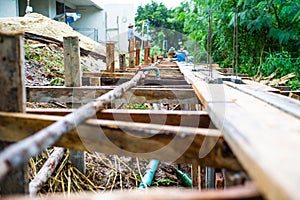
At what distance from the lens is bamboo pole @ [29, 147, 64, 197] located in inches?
128

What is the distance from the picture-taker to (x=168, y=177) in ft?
17.7

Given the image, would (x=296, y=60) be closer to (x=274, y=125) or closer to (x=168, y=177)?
(x=168, y=177)

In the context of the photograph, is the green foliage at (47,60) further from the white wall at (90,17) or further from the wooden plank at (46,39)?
the white wall at (90,17)

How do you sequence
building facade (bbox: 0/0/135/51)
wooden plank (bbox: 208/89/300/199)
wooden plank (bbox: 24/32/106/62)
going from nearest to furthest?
wooden plank (bbox: 208/89/300/199) < wooden plank (bbox: 24/32/106/62) < building facade (bbox: 0/0/135/51)

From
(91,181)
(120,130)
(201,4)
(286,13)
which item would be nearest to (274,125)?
(120,130)

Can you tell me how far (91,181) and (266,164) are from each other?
383cm

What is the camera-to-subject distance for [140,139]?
1.51 metres

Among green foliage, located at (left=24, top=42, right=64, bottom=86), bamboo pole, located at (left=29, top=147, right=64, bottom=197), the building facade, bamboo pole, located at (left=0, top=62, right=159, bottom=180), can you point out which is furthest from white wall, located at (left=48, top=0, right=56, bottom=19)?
bamboo pole, located at (left=0, top=62, right=159, bottom=180)

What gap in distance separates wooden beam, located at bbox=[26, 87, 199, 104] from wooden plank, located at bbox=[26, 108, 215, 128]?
1166 mm

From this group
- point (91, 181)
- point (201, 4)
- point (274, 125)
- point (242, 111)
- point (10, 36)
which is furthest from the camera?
point (201, 4)

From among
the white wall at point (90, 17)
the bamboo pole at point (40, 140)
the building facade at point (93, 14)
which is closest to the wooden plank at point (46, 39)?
the building facade at point (93, 14)

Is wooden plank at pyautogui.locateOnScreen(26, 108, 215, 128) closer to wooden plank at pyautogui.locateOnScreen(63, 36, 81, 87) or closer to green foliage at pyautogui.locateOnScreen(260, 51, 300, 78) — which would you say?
wooden plank at pyautogui.locateOnScreen(63, 36, 81, 87)

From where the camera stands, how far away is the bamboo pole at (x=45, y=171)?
128 inches

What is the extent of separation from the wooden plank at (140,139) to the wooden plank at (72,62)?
1.55 m
